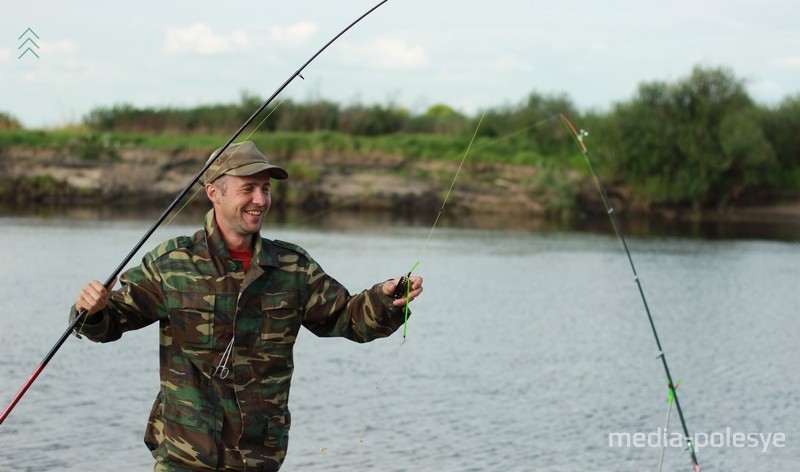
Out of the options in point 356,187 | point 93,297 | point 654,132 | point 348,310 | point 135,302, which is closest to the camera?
point 93,297

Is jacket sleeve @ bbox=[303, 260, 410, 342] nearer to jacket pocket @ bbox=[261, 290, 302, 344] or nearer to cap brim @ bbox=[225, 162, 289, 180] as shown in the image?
jacket pocket @ bbox=[261, 290, 302, 344]

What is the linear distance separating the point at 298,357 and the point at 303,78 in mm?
8179

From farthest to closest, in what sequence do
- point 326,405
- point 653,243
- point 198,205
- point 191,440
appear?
point 198,205 → point 653,243 → point 326,405 → point 191,440

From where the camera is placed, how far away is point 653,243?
30.2 m

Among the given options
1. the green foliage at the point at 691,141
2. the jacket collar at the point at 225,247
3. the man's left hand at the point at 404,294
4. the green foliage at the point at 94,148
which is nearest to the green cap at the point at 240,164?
the jacket collar at the point at 225,247

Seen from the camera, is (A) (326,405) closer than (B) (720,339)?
Yes

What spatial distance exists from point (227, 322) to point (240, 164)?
0.55 m

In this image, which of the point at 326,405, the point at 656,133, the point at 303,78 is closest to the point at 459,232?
the point at 656,133

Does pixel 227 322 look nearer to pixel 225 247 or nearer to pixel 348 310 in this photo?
pixel 225 247

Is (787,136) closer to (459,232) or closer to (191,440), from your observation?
(459,232)

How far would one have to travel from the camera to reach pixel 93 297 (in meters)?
3.78

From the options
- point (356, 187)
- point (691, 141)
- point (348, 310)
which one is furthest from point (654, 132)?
point (348, 310)

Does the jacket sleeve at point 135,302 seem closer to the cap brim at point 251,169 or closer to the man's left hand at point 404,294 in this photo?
the cap brim at point 251,169

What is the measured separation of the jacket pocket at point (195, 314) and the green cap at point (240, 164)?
0.43 m
